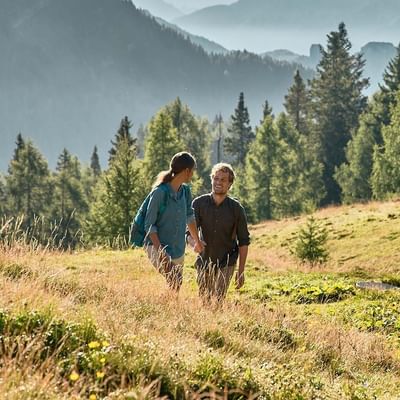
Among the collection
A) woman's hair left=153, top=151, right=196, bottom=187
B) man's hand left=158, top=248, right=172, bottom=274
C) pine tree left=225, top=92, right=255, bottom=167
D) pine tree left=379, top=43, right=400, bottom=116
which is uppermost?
pine tree left=379, top=43, right=400, bottom=116

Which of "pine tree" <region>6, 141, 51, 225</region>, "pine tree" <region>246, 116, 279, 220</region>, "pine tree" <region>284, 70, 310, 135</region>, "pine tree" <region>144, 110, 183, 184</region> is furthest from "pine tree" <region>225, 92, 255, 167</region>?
"pine tree" <region>144, 110, 183, 184</region>

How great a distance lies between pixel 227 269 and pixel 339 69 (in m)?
64.9

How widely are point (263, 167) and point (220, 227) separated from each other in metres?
46.2

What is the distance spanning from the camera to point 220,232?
8219 mm

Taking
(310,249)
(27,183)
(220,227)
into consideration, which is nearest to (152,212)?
(220,227)

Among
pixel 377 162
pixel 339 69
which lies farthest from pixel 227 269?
pixel 339 69

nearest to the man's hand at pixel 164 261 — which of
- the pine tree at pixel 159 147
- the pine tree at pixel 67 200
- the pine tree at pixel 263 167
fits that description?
the pine tree at pixel 159 147

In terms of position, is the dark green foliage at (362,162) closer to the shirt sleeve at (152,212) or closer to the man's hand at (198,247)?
the man's hand at (198,247)

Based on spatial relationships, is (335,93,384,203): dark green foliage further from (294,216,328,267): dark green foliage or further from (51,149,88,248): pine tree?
(294,216,328,267): dark green foliage

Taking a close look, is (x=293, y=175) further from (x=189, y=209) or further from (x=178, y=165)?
(x=178, y=165)

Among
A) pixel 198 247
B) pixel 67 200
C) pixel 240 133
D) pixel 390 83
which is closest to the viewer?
pixel 198 247

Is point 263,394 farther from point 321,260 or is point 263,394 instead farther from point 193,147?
point 193,147

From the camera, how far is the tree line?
1734 inches

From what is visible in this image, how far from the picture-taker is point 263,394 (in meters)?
4.83
